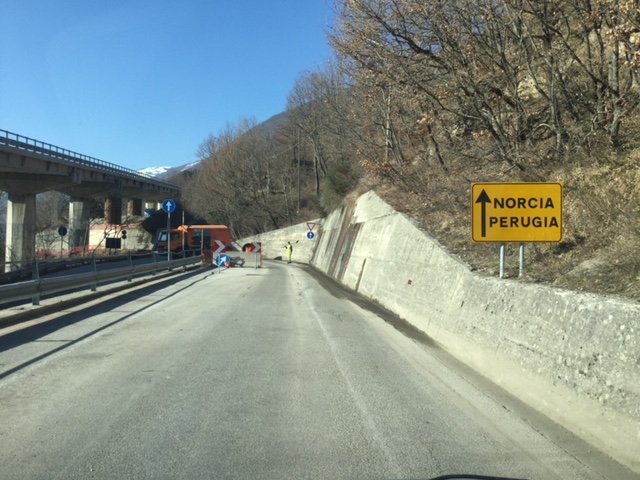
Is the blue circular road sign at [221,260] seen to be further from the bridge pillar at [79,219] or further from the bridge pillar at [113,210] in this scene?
A: the bridge pillar at [113,210]

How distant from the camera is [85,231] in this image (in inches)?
2721

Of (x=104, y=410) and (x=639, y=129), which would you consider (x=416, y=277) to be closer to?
(x=639, y=129)

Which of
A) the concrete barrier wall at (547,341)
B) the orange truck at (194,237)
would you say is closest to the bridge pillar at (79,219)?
the orange truck at (194,237)

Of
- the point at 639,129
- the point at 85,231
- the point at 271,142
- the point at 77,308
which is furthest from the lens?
the point at 271,142

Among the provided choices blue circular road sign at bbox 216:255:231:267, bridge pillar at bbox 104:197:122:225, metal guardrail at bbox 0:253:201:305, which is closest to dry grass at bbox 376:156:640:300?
metal guardrail at bbox 0:253:201:305

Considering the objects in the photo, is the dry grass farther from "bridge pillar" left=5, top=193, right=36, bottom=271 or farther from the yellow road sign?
"bridge pillar" left=5, top=193, right=36, bottom=271

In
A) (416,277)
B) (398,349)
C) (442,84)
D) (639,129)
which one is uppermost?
(442,84)

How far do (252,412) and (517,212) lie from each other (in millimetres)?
5089

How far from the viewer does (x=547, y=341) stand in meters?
6.29

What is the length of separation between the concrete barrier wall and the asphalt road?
12.6 inches

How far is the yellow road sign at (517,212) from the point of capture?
8.35 meters

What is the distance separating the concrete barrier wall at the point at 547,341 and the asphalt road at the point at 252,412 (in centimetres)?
32

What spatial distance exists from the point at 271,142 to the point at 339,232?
1893 inches

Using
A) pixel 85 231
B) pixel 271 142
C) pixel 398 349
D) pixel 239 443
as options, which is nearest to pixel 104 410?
pixel 239 443
